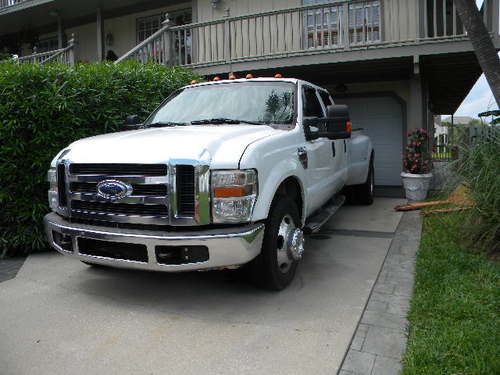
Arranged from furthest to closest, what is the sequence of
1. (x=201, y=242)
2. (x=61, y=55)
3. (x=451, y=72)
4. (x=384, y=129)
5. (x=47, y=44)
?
(x=47, y=44) → (x=61, y=55) → (x=384, y=129) → (x=451, y=72) → (x=201, y=242)

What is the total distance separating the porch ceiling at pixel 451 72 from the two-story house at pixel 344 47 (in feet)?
0.08

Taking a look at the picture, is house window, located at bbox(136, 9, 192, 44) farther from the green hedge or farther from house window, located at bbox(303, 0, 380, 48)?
the green hedge

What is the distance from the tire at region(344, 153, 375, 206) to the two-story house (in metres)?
2.42

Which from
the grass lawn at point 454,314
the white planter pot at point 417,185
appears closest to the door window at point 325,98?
the grass lawn at point 454,314

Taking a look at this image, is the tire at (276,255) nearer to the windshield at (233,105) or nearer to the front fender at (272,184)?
the front fender at (272,184)

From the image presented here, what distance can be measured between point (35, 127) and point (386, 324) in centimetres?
437

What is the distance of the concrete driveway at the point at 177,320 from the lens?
9.71ft

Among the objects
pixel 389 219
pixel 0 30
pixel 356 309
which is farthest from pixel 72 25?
pixel 356 309

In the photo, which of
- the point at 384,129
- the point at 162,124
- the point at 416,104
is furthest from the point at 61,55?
the point at 416,104

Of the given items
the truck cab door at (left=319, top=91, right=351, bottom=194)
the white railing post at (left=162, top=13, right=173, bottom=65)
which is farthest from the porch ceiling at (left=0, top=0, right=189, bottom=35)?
the truck cab door at (left=319, top=91, right=351, bottom=194)

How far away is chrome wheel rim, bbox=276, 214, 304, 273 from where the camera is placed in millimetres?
4016

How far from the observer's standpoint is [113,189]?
11.8 feet

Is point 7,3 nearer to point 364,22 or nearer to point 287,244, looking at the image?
point 364,22

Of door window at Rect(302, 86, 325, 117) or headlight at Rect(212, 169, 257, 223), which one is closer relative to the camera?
headlight at Rect(212, 169, 257, 223)
